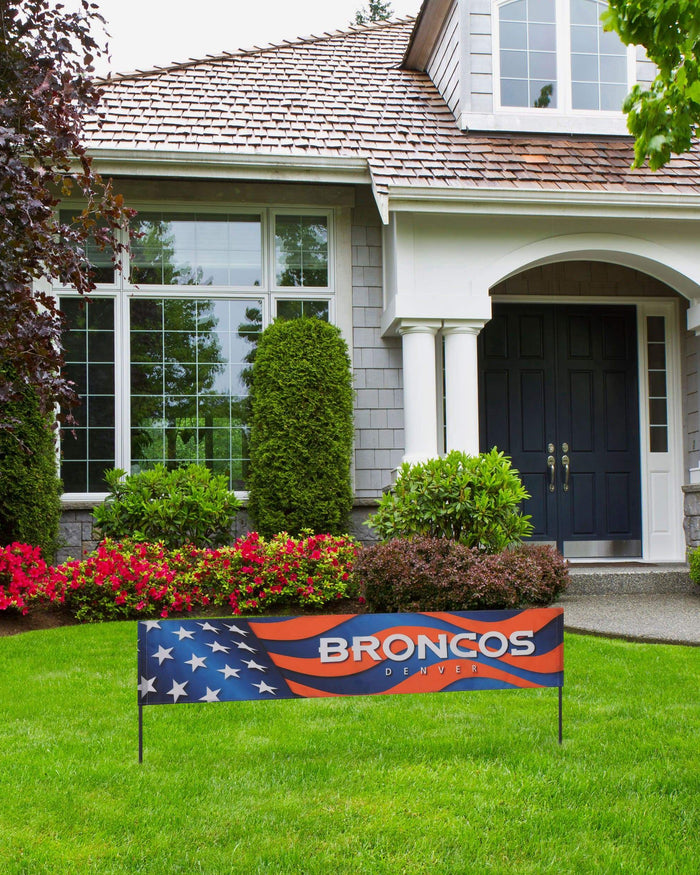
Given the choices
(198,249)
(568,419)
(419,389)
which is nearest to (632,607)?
(419,389)

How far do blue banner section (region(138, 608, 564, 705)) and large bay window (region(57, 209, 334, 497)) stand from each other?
487 cm

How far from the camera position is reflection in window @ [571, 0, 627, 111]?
28.1 feet

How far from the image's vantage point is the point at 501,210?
7.46 m

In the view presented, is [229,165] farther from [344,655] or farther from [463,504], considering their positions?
[344,655]

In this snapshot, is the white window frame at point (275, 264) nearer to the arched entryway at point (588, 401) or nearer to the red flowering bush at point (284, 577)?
the arched entryway at point (588, 401)

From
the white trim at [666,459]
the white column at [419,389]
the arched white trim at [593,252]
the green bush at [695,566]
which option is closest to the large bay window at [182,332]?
the white column at [419,389]

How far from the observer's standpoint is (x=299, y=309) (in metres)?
8.35

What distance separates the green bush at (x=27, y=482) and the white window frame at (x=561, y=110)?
515 centimetres

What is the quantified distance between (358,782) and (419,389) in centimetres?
476

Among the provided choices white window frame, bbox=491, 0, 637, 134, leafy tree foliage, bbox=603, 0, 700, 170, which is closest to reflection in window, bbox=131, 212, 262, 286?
white window frame, bbox=491, 0, 637, 134

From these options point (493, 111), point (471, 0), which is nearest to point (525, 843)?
point (493, 111)

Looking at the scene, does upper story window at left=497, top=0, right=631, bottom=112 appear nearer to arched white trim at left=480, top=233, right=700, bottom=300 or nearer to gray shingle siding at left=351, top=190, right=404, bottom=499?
arched white trim at left=480, top=233, right=700, bottom=300

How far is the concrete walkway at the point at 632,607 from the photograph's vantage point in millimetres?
5633

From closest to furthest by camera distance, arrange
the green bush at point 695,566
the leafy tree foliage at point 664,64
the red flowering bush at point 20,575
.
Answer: the leafy tree foliage at point 664,64 → the red flowering bush at point 20,575 → the green bush at point 695,566
